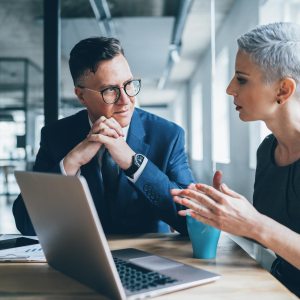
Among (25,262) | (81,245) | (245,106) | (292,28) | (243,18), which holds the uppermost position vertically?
(243,18)

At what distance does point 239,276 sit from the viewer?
103 cm

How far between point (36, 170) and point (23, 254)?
2.08 ft

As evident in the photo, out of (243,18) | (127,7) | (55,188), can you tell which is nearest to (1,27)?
(127,7)

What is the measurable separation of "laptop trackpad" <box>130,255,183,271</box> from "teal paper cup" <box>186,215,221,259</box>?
119mm

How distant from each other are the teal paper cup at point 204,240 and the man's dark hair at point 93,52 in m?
0.86

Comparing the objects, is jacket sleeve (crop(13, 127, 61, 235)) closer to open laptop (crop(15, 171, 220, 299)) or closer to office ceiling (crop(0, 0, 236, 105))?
open laptop (crop(15, 171, 220, 299))

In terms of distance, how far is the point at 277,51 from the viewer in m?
1.34

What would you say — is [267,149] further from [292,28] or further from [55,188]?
[55,188]

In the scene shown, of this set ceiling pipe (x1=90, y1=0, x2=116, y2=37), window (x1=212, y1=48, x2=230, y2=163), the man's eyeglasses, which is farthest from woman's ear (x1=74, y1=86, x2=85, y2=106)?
window (x1=212, y1=48, x2=230, y2=163)

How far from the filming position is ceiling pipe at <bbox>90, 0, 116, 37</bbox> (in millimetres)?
5244

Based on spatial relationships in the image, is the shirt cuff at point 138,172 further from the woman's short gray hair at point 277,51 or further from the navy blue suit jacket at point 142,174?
the woman's short gray hair at point 277,51

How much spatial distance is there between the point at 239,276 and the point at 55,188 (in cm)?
49

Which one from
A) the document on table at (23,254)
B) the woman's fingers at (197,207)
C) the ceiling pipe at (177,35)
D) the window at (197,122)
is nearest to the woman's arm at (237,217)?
the woman's fingers at (197,207)

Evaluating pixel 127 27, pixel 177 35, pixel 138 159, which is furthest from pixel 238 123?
pixel 138 159
